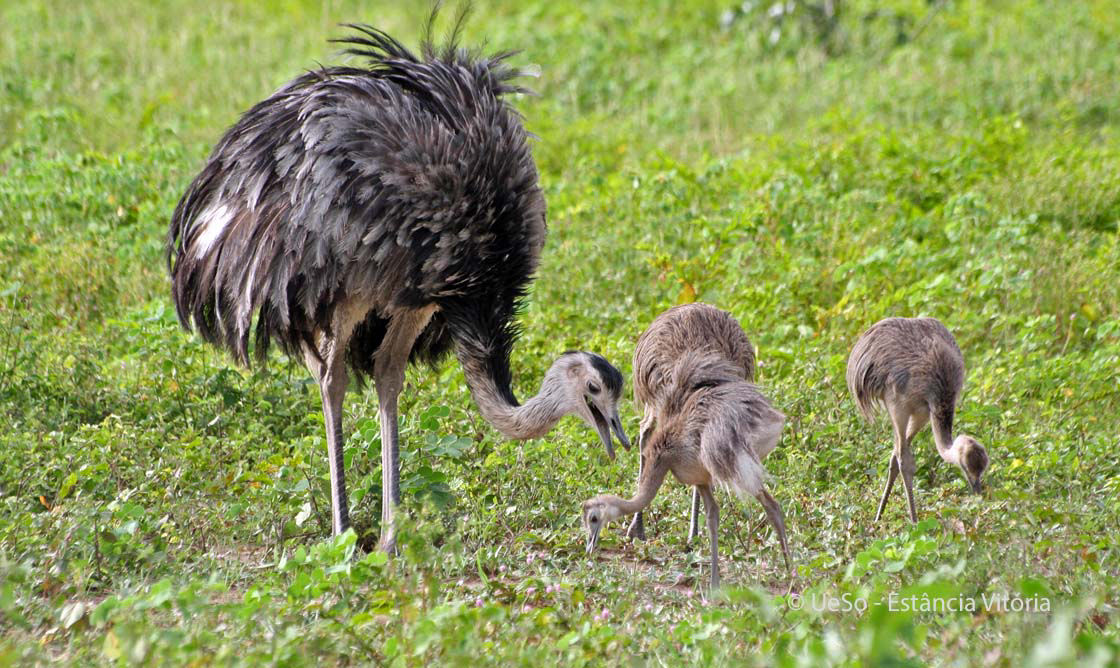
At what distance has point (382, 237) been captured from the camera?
5445 mm

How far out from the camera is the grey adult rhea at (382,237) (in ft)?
→ 17.9

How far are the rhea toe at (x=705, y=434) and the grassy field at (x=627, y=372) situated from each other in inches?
10.5

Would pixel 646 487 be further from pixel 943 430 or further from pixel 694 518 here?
pixel 943 430

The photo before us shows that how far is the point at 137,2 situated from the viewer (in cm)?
1412

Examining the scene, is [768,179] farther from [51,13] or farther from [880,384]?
[51,13]

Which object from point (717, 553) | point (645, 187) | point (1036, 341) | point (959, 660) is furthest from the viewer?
point (645, 187)

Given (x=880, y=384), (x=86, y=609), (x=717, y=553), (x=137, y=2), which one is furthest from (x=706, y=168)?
(x=137, y=2)

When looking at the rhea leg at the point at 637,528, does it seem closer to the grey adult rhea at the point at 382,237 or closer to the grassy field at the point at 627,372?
the grassy field at the point at 627,372

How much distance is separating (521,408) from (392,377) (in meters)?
0.78

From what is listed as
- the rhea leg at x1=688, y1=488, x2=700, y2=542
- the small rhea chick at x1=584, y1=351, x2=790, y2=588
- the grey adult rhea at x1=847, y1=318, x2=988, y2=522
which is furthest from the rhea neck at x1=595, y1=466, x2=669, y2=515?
the grey adult rhea at x1=847, y1=318, x2=988, y2=522

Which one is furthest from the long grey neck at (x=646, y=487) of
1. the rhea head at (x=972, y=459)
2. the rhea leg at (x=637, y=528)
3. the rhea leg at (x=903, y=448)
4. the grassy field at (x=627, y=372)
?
the rhea head at (x=972, y=459)

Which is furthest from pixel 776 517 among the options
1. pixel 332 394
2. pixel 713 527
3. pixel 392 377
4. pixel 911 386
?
pixel 332 394

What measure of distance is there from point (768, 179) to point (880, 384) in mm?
3570

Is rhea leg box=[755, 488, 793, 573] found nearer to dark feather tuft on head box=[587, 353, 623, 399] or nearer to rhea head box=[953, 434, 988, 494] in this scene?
dark feather tuft on head box=[587, 353, 623, 399]
